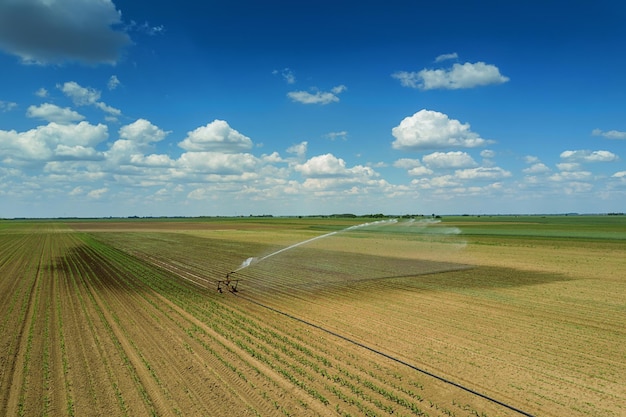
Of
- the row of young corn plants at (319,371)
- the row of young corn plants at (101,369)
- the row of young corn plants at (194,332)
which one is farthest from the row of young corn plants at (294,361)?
the row of young corn plants at (101,369)

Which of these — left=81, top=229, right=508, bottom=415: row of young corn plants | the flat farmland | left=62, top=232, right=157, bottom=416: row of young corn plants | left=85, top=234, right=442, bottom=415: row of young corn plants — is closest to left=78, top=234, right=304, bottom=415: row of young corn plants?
the flat farmland

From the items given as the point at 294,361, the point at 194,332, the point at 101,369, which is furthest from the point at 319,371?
the point at 101,369

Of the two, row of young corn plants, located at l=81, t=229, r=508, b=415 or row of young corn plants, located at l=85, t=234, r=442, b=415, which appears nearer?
row of young corn plants, located at l=81, t=229, r=508, b=415

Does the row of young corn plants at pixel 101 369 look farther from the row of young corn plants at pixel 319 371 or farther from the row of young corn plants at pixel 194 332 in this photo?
the row of young corn plants at pixel 319 371

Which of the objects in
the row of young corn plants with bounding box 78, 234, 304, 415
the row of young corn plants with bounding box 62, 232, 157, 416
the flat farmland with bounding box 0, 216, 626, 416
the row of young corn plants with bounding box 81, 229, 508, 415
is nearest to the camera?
the row of young corn plants with bounding box 81, 229, 508, 415

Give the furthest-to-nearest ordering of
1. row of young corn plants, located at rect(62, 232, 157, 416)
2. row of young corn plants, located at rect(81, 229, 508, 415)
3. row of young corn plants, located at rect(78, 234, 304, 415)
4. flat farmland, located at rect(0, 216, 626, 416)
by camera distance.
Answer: row of young corn plants, located at rect(78, 234, 304, 415)
flat farmland, located at rect(0, 216, 626, 416)
row of young corn plants, located at rect(62, 232, 157, 416)
row of young corn plants, located at rect(81, 229, 508, 415)

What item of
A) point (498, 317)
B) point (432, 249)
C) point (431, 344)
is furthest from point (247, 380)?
point (432, 249)

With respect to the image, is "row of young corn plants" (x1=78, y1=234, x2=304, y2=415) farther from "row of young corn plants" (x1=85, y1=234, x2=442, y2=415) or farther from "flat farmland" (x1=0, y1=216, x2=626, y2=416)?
"row of young corn plants" (x1=85, y1=234, x2=442, y2=415)

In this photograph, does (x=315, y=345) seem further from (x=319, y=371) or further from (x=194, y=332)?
(x=194, y=332)

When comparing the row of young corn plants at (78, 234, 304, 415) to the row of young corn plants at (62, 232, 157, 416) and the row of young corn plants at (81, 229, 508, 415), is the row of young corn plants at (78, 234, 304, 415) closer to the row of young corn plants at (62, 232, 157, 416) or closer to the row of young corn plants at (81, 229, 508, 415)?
the row of young corn plants at (81, 229, 508, 415)
